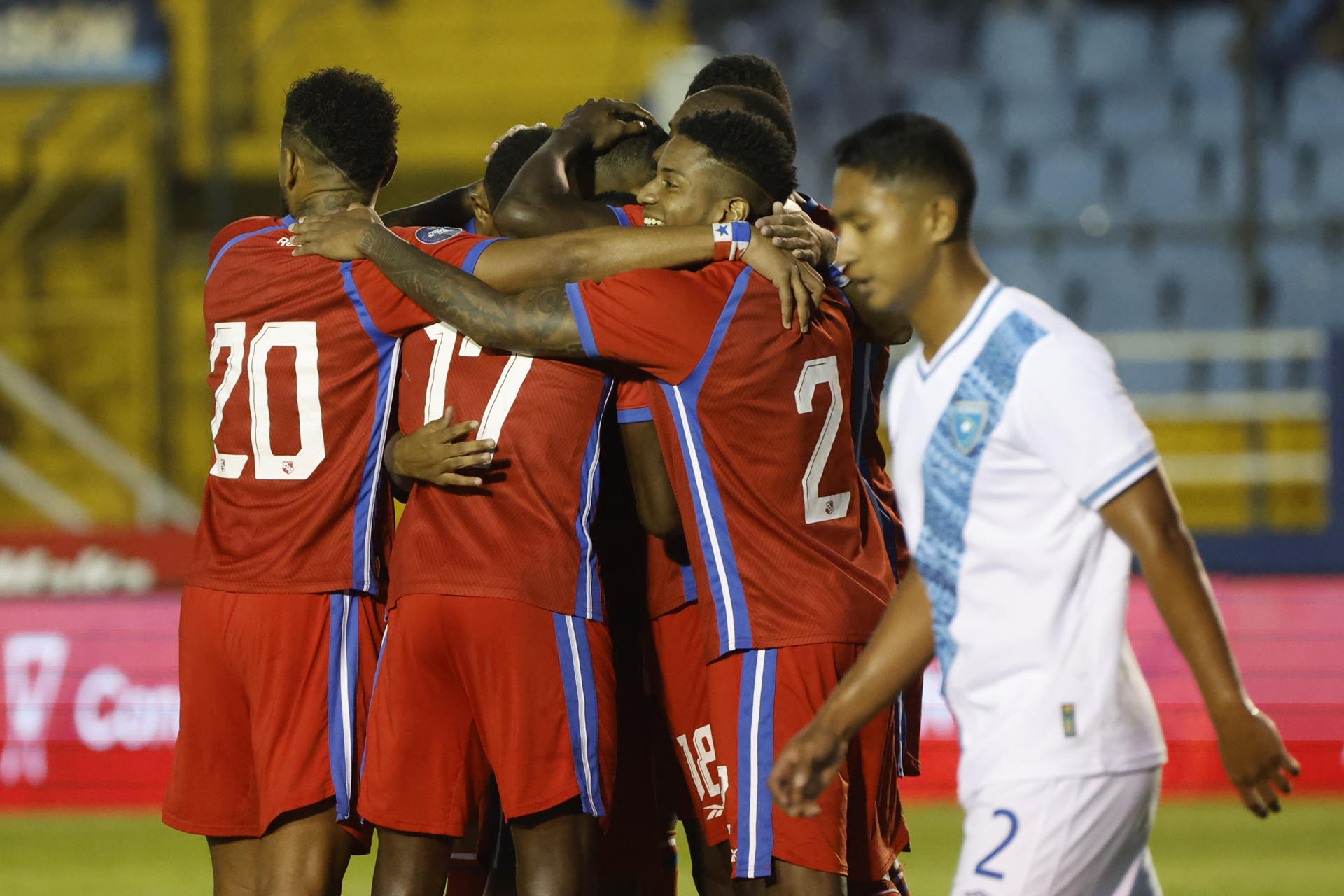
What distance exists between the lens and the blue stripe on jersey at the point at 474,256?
395cm

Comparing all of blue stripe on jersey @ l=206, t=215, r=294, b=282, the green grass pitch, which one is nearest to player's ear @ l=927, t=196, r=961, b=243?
blue stripe on jersey @ l=206, t=215, r=294, b=282

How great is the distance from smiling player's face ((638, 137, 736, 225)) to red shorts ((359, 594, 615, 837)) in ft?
3.36

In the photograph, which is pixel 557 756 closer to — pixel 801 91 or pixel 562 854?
pixel 562 854

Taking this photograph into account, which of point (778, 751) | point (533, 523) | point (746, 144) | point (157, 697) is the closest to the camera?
point (778, 751)

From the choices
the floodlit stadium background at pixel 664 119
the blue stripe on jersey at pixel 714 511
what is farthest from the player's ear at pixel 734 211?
the floodlit stadium background at pixel 664 119

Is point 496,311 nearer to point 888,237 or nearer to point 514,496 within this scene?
point 514,496

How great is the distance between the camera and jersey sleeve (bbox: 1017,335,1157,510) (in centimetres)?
273

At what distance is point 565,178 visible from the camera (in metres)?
4.28

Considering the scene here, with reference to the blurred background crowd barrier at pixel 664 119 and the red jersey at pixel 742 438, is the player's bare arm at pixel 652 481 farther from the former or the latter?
the blurred background crowd barrier at pixel 664 119

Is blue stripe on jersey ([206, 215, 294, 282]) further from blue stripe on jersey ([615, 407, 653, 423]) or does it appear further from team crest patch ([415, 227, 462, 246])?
blue stripe on jersey ([615, 407, 653, 423])

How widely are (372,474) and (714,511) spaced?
0.90m

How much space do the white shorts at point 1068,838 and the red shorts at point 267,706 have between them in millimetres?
1814

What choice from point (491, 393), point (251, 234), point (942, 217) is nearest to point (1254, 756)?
point (942, 217)

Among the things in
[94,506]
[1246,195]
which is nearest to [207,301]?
[1246,195]
